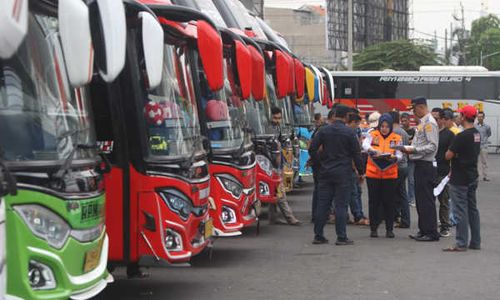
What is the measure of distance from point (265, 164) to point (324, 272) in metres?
3.62

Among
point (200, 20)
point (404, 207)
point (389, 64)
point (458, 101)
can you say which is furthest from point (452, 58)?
point (200, 20)

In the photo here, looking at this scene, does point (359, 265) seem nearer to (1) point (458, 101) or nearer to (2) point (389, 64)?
(1) point (458, 101)

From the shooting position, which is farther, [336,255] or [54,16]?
[336,255]

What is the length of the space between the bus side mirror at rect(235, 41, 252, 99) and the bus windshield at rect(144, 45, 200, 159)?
53 cm

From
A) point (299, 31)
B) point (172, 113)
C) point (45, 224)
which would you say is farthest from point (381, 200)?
point (299, 31)

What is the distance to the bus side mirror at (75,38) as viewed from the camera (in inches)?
194

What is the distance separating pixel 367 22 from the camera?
3472 inches

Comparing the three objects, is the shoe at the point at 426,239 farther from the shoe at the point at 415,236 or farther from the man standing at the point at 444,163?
the man standing at the point at 444,163

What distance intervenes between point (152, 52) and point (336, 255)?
19.5 ft

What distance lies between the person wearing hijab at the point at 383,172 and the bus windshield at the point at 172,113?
453 cm

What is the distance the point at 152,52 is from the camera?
6.19 meters

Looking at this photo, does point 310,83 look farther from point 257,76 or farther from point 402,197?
point 257,76

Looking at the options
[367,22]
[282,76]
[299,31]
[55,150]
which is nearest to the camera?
[55,150]

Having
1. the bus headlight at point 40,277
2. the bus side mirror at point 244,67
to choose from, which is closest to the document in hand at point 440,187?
the bus side mirror at point 244,67
